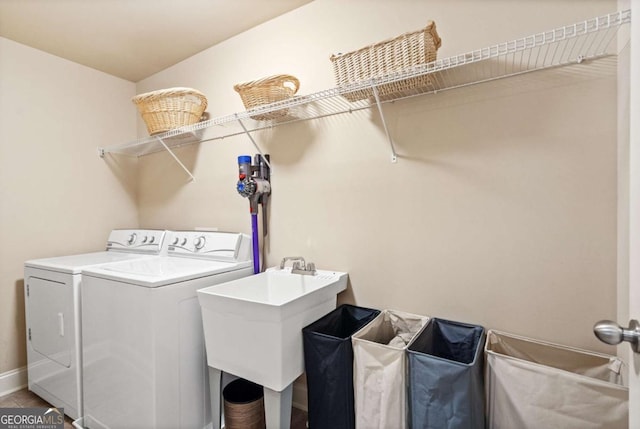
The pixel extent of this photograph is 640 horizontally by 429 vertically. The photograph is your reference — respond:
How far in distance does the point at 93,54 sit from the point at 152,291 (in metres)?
2.11

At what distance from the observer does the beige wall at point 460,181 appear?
1.19m

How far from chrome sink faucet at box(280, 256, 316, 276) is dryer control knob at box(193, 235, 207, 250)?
0.59 metres

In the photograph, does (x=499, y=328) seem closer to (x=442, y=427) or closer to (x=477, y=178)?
(x=442, y=427)

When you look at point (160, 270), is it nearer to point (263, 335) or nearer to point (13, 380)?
point (263, 335)

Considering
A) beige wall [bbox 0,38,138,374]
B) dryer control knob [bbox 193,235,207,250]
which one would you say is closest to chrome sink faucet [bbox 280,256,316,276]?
dryer control knob [bbox 193,235,207,250]

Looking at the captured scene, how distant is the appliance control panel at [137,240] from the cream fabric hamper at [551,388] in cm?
216

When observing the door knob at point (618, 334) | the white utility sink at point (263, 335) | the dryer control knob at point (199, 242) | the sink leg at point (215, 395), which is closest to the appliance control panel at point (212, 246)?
the dryer control knob at point (199, 242)

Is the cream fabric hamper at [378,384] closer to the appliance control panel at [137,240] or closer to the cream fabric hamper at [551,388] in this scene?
the cream fabric hamper at [551,388]

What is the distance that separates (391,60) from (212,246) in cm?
150

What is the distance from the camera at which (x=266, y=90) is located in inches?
65.5

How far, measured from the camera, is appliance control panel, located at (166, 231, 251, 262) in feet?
6.40

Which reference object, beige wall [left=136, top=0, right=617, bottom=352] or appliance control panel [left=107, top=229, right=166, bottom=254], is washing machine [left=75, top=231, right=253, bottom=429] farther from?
beige wall [left=136, top=0, right=617, bottom=352]

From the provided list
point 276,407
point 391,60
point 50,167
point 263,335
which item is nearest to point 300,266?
point 263,335

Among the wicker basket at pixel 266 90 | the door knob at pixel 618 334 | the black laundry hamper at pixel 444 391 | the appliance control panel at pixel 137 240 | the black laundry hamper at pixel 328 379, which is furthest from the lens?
the appliance control panel at pixel 137 240
